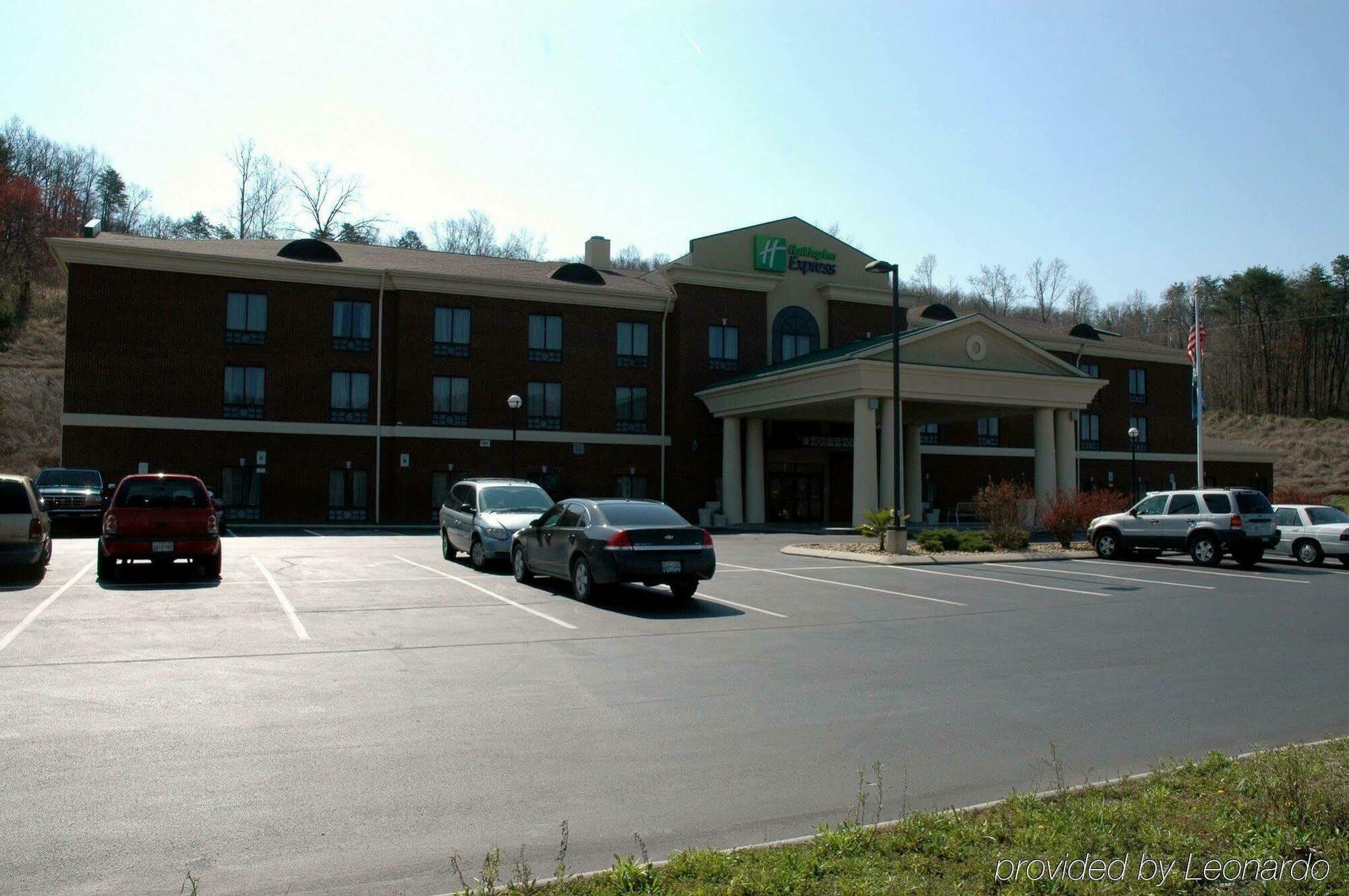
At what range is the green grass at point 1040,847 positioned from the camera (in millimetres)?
4359

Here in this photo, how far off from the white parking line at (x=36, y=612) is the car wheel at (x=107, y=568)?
367mm

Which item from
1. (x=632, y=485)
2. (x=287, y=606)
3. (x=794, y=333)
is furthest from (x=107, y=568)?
(x=794, y=333)

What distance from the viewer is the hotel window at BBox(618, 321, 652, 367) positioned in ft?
143

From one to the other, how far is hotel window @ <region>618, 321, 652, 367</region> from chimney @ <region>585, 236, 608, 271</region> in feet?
20.9

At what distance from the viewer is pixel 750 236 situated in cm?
4494

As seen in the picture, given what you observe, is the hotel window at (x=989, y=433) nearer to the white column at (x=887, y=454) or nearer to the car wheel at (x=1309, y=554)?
the white column at (x=887, y=454)

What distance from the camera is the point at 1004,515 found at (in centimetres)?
2641

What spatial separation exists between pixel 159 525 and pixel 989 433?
1726 inches

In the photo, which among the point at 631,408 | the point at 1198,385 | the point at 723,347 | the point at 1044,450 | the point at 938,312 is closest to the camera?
the point at 1198,385

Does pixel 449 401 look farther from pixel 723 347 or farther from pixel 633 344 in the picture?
pixel 723 347

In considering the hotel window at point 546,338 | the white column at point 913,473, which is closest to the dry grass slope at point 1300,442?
the white column at point 913,473

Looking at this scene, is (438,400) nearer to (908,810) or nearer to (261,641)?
(261,641)

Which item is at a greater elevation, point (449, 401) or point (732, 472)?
point (449, 401)

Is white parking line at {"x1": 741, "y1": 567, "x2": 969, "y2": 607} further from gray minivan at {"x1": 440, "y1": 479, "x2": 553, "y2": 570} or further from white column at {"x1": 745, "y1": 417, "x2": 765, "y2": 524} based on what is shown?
white column at {"x1": 745, "y1": 417, "x2": 765, "y2": 524}
